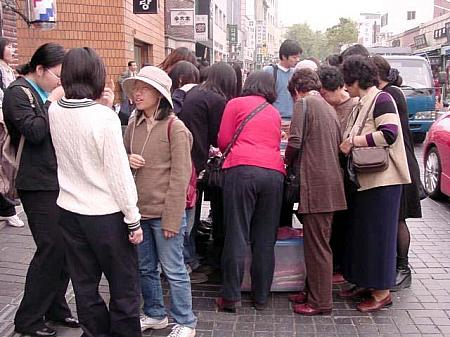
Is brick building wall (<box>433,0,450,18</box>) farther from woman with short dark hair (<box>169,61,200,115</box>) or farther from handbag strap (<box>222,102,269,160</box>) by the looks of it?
handbag strap (<box>222,102,269,160</box>)

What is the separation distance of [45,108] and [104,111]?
0.64 meters

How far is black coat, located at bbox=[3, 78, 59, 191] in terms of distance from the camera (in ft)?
11.2

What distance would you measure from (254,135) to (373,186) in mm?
948

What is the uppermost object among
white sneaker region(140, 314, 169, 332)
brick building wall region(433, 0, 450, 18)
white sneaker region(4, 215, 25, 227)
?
brick building wall region(433, 0, 450, 18)

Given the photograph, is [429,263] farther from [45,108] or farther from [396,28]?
[396,28]

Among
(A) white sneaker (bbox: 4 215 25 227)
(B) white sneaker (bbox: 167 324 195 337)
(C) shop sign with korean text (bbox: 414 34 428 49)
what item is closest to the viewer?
(B) white sneaker (bbox: 167 324 195 337)

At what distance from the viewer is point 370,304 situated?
4.30 meters

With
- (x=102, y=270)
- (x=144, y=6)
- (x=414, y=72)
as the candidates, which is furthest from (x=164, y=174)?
(x=414, y=72)

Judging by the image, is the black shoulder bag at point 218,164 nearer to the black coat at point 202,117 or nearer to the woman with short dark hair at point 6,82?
the black coat at point 202,117

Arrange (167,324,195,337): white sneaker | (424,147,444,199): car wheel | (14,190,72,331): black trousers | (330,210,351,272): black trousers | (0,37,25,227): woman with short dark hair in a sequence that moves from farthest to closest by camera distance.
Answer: (424,147,444,199): car wheel < (0,37,25,227): woman with short dark hair < (330,210,351,272): black trousers < (167,324,195,337): white sneaker < (14,190,72,331): black trousers

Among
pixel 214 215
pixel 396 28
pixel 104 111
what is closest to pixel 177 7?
pixel 214 215

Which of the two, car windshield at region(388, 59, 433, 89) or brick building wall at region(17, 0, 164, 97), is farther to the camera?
car windshield at region(388, 59, 433, 89)

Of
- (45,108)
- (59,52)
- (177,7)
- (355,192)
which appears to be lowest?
(355,192)

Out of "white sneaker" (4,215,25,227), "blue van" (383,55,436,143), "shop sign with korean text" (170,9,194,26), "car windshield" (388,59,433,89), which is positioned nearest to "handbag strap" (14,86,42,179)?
"white sneaker" (4,215,25,227)
